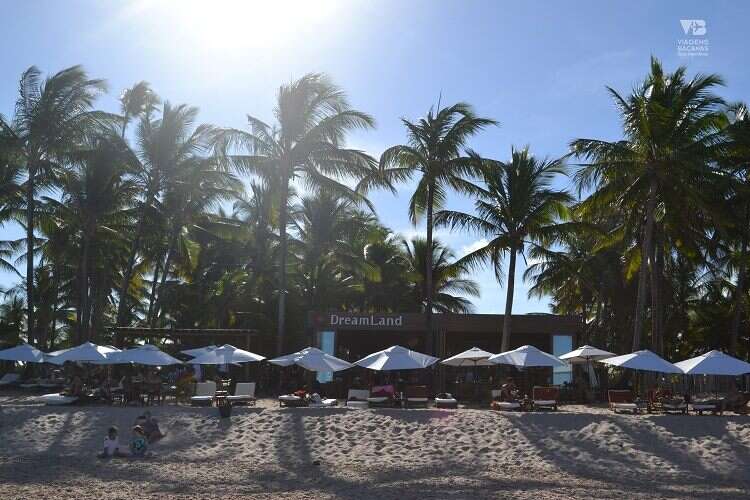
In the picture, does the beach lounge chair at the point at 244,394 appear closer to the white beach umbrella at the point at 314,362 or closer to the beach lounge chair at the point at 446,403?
the white beach umbrella at the point at 314,362

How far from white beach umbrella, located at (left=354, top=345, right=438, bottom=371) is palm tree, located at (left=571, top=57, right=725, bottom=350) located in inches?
283

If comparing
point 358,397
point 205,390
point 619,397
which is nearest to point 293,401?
point 358,397

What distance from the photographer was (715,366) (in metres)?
19.6

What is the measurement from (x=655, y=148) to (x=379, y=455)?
1312 centimetres

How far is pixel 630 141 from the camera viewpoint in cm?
2430

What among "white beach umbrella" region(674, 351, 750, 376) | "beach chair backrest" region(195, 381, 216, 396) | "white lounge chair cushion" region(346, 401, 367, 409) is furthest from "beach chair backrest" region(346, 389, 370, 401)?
"white beach umbrella" region(674, 351, 750, 376)

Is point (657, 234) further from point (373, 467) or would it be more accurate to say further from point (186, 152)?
point (186, 152)

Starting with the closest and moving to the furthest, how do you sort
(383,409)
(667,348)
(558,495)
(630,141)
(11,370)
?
(558,495)
(383,409)
(630,141)
(11,370)
(667,348)

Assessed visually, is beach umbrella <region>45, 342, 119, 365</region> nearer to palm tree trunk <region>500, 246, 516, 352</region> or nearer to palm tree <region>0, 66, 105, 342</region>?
palm tree <region>0, 66, 105, 342</region>

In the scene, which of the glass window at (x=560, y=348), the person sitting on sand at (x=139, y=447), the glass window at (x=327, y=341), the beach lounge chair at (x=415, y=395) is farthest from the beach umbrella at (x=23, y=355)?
the glass window at (x=560, y=348)

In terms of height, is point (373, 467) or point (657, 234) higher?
point (657, 234)

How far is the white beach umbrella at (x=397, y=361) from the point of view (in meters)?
20.3

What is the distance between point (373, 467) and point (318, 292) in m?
19.7

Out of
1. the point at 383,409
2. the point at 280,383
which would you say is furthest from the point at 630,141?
the point at 280,383
